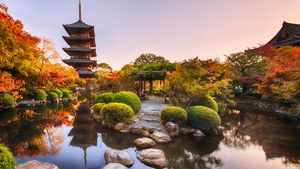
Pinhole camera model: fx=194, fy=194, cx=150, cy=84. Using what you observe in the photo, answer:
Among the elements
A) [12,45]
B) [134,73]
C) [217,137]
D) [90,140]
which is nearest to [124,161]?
[90,140]

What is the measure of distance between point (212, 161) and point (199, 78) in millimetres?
5811

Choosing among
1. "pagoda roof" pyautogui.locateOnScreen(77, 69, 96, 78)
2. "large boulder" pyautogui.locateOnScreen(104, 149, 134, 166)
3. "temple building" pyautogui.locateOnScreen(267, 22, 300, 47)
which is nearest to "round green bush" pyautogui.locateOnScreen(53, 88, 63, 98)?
"pagoda roof" pyautogui.locateOnScreen(77, 69, 96, 78)

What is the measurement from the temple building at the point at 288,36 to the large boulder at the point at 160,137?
Answer: 2301 centimetres

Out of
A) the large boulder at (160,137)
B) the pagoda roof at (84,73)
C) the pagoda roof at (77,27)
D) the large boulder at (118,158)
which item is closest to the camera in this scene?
the large boulder at (118,158)

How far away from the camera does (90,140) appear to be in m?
7.88

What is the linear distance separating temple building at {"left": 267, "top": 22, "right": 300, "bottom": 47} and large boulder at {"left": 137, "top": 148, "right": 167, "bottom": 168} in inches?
969

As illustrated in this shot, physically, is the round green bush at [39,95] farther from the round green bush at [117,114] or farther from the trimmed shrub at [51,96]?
the round green bush at [117,114]

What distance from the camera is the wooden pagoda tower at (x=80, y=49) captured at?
30.1 metres

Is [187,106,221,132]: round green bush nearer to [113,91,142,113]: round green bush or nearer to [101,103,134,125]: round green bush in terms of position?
[101,103,134,125]: round green bush

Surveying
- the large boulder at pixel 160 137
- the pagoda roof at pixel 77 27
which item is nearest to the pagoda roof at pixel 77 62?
the pagoda roof at pixel 77 27

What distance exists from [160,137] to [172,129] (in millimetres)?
958

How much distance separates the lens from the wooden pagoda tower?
1184 inches

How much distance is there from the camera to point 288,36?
25.3 m

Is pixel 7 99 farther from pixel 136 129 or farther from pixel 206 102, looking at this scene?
pixel 206 102
